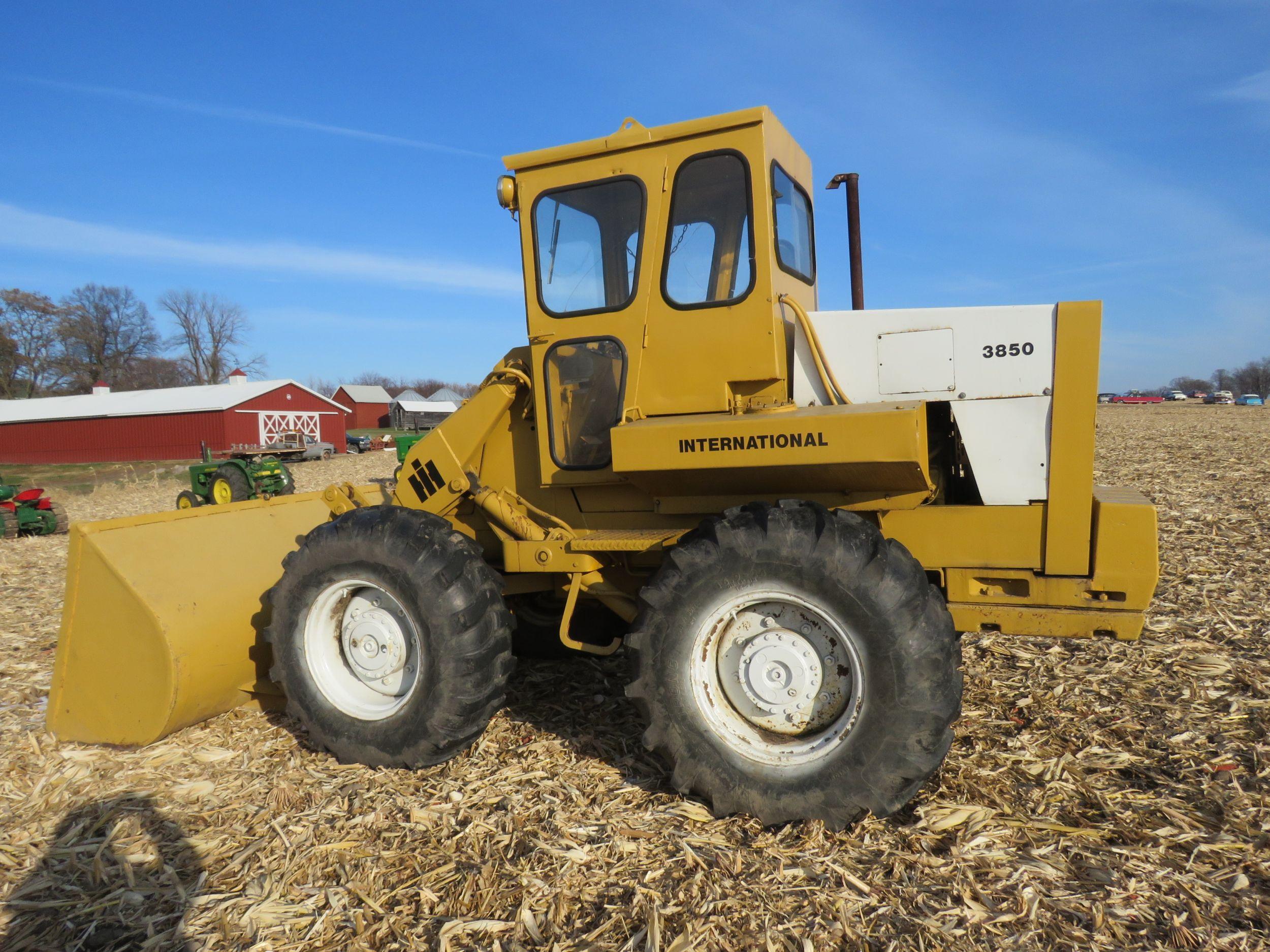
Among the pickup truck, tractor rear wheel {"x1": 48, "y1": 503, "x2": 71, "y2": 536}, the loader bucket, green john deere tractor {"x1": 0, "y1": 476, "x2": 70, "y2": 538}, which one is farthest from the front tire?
the loader bucket

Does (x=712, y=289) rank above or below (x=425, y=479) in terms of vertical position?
above

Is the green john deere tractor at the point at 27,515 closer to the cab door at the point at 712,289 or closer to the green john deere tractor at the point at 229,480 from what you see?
the green john deere tractor at the point at 229,480

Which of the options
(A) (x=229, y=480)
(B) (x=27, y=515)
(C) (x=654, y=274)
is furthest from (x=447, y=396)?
(C) (x=654, y=274)

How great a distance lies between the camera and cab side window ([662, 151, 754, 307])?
378 centimetres

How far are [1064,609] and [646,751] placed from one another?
1988 mm

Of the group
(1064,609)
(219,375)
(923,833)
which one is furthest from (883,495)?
(219,375)

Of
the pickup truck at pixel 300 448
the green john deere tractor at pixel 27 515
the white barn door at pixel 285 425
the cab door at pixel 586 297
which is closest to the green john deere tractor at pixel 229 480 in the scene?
the green john deere tractor at pixel 27 515

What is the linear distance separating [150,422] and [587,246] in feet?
143

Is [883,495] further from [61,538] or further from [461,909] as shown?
[61,538]

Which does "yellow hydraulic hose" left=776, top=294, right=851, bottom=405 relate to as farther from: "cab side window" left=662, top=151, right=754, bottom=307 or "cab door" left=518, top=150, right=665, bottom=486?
"cab door" left=518, top=150, right=665, bottom=486

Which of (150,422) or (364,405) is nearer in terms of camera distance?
(150,422)

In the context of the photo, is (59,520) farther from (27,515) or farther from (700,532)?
(700,532)

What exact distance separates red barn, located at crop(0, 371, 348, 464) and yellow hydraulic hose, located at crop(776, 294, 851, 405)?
4132 cm

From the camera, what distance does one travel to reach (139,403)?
4238 centimetres
